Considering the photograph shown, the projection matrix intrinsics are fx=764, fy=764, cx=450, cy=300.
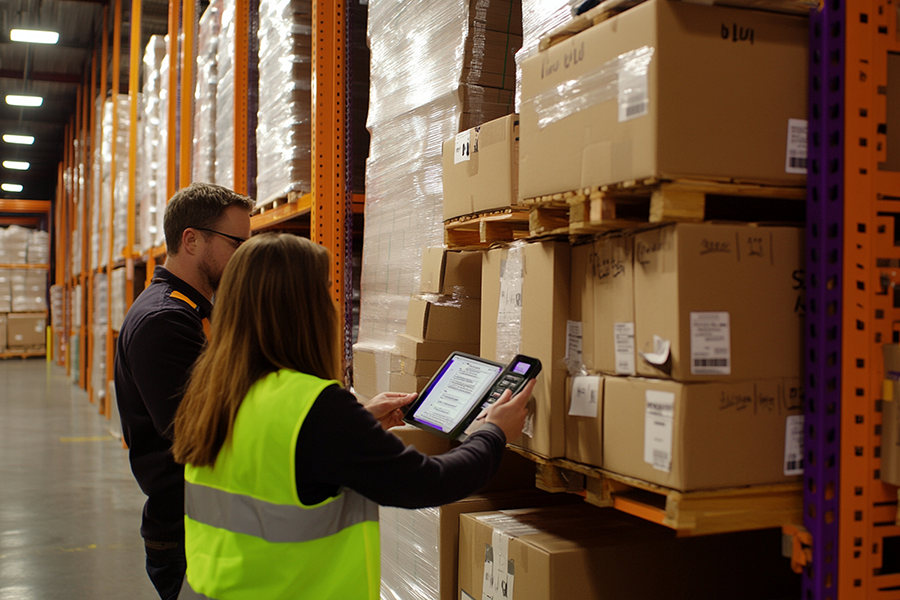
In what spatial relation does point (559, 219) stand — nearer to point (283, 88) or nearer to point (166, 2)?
point (283, 88)

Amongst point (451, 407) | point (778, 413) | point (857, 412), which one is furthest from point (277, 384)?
point (857, 412)

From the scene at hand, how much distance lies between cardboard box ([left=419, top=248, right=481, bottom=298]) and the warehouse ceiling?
994 centimetres

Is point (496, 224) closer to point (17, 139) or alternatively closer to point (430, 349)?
point (430, 349)

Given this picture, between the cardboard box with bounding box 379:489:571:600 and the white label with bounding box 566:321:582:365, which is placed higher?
the white label with bounding box 566:321:582:365

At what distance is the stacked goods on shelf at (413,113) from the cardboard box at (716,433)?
1.56 m

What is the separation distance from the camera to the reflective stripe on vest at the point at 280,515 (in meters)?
1.67

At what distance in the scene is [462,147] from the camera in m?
2.54

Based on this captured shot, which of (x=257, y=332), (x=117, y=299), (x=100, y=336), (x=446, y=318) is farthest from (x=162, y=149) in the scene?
(x=257, y=332)

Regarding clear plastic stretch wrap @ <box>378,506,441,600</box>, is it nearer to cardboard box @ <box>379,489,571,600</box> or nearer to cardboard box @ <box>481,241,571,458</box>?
cardboard box @ <box>379,489,571,600</box>

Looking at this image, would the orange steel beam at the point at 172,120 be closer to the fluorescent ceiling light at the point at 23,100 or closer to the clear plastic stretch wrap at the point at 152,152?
the clear plastic stretch wrap at the point at 152,152

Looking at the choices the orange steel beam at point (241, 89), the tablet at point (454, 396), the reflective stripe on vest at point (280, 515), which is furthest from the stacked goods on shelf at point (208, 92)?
the reflective stripe on vest at point (280, 515)

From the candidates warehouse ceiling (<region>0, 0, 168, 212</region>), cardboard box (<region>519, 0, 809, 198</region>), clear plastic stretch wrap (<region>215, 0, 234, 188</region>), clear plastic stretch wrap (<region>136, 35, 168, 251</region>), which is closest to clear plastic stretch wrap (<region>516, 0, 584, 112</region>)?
cardboard box (<region>519, 0, 809, 198</region>)

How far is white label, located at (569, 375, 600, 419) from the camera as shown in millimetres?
1857

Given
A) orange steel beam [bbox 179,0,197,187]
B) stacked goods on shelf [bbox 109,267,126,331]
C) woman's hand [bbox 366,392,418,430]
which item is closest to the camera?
woman's hand [bbox 366,392,418,430]
